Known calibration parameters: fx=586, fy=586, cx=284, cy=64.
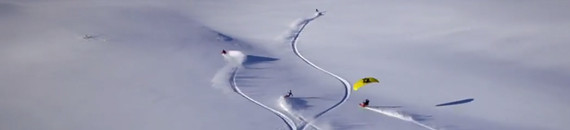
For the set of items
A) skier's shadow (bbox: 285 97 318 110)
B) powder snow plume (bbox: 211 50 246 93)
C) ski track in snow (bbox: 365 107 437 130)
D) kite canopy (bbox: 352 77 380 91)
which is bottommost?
ski track in snow (bbox: 365 107 437 130)

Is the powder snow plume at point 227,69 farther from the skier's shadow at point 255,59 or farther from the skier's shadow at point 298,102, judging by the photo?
the skier's shadow at point 298,102

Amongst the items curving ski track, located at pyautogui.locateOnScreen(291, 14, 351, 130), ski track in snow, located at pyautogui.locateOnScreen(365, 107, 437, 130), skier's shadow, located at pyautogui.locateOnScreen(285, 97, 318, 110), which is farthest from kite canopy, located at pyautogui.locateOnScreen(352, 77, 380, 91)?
skier's shadow, located at pyautogui.locateOnScreen(285, 97, 318, 110)

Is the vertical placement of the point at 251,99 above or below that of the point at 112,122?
above

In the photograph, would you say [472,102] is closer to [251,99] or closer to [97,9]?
[251,99]

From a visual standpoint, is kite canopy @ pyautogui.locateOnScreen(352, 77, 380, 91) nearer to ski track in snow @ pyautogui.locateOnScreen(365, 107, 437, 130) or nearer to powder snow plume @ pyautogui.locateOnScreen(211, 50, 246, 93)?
ski track in snow @ pyautogui.locateOnScreen(365, 107, 437, 130)

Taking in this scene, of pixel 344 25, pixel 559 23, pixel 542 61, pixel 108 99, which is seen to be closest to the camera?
pixel 108 99

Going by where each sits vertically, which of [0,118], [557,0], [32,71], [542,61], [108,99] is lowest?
[0,118]

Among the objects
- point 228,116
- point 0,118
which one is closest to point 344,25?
point 228,116

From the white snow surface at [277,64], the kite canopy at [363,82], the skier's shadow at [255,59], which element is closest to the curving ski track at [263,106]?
the white snow surface at [277,64]
